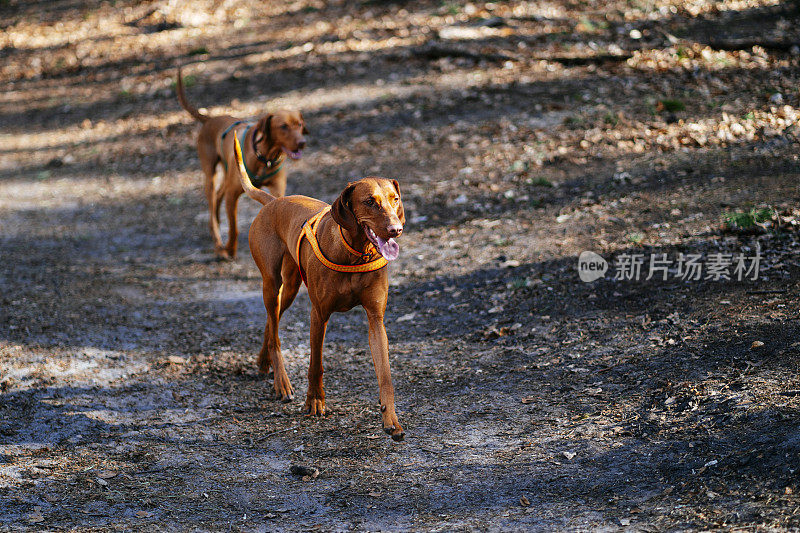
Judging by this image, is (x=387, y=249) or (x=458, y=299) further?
(x=458, y=299)

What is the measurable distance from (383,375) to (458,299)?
2632 mm

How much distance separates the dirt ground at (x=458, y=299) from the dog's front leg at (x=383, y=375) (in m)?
0.27

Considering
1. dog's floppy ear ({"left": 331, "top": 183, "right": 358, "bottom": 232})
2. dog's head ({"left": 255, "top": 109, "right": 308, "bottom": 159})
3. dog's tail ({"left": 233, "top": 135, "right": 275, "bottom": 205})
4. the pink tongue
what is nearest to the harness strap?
dog's head ({"left": 255, "top": 109, "right": 308, "bottom": 159})

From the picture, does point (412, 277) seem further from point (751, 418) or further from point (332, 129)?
point (332, 129)

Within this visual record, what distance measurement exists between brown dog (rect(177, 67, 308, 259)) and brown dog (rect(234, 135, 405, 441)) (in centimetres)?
217

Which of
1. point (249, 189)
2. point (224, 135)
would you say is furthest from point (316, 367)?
point (224, 135)

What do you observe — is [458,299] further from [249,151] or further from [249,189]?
[249,151]

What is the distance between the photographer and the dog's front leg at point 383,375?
4660 millimetres

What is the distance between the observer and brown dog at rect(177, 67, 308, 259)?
301 inches

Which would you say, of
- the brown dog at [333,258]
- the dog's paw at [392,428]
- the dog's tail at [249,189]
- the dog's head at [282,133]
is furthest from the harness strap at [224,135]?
the dog's paw at [392,428]

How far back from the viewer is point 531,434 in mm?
4879

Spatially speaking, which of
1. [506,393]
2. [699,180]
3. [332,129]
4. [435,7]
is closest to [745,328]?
[506,393]

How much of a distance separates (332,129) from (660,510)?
984 cm

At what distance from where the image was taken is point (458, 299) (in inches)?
285
